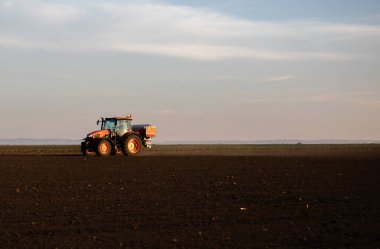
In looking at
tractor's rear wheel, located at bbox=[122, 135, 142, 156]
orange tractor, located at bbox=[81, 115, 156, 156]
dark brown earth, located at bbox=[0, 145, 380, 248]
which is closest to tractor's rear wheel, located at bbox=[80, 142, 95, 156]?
orange tractor, located at bbox=[81, 115, 156, 156]

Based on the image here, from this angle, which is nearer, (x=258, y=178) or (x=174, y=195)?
(x=174, y=195)

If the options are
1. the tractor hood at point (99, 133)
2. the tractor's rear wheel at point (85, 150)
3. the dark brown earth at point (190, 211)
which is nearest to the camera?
the dark brown earth at point (190, 211)

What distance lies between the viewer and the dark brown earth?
1059 cm

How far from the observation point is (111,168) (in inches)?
1098

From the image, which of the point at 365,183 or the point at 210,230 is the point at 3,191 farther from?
the point at 365,183

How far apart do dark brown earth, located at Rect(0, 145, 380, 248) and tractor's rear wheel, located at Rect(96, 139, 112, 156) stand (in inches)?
568

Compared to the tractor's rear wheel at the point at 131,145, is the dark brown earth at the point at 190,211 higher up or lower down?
lower down

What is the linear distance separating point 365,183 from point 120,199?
8.93m

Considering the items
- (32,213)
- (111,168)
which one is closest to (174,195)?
(32,213)

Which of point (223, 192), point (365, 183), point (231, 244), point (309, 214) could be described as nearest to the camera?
point (231, 244)

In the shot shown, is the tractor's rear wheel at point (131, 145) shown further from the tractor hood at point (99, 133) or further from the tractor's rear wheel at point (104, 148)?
the tractor hood at point (99, 133)

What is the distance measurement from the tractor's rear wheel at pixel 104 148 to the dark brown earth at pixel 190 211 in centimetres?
1442

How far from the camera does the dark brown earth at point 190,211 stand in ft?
34.8

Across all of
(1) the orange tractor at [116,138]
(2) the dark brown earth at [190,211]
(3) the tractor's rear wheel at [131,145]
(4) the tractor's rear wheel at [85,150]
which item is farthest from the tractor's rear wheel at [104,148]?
(2) the dark brown earth at [190,211]
